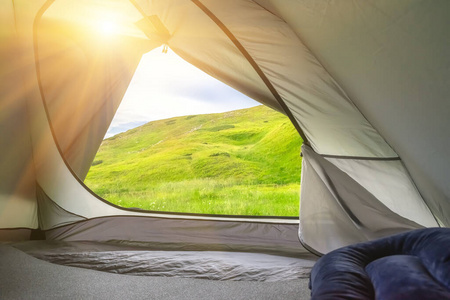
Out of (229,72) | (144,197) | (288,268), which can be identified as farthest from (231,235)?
(144,197)

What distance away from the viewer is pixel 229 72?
2.42m

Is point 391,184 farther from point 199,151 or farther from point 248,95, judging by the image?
point 199,151

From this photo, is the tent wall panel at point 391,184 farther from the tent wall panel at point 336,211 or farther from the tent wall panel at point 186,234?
the tent wall panel at point 186,234

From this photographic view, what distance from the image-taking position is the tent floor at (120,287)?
167 cm

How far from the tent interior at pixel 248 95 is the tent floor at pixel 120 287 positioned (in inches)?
0.4

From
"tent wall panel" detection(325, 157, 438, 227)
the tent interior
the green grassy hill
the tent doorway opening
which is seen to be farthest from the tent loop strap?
the green grassy hill

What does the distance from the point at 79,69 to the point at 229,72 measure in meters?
1.05

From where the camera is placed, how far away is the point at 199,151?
5781 mm

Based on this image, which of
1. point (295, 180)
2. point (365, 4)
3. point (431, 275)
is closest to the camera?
point (431, 275)

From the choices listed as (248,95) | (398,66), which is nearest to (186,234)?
(248,95)

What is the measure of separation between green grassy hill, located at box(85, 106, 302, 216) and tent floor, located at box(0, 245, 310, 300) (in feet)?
7.43

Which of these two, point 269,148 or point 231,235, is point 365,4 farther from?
point 269,148

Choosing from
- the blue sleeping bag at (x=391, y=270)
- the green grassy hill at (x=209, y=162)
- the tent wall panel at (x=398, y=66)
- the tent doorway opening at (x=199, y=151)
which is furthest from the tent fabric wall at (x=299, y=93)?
the green grassy hill at (x=209, y=162)

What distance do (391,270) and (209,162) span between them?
15.7ft
